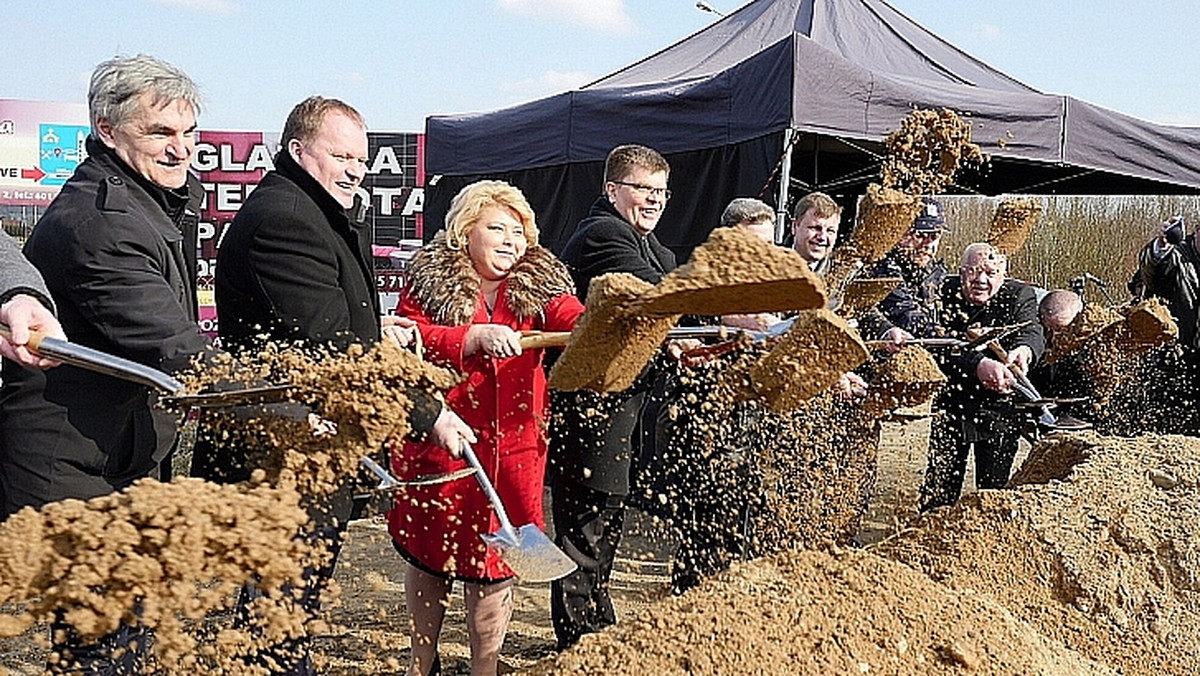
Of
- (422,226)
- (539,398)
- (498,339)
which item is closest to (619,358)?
(498,339)

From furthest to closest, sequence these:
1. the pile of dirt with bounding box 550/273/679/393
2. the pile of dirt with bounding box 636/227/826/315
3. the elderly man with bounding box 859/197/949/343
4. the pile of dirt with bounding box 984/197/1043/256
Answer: the elderly man with bounding box 859/197/949/343
the pile of dirt with bounding box 984/197/1043/256
the pile of dirt with bounding box 550/273/679/393
the pile of dirt with bounding box 636/227/826/315

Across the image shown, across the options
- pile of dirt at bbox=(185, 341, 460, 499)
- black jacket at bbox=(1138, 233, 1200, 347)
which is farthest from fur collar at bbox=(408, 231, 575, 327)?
black jacket at bbox=(1138, 233, 1200, 347)

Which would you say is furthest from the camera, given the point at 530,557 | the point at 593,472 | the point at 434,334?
the point at 593,472

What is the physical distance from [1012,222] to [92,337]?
3328 millimetres

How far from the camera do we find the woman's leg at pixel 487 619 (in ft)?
9.56

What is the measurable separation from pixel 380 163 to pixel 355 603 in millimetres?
5007

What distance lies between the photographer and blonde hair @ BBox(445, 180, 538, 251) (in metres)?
2.98

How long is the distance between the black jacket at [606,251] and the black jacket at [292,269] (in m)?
1.06

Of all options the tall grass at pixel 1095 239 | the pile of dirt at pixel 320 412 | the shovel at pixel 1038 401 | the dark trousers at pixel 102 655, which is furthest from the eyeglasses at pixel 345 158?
the tall grass at pixel 1095 239

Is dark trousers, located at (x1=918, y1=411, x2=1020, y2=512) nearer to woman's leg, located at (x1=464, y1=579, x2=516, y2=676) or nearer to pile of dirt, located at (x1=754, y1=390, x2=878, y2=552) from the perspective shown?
pile of dirt, located at (x1=754, y1=390, x2=878, y2=552)

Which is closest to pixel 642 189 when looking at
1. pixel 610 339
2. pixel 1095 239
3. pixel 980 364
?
pixel 610 339

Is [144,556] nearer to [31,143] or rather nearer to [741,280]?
[741,280]

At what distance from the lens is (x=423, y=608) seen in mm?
2996

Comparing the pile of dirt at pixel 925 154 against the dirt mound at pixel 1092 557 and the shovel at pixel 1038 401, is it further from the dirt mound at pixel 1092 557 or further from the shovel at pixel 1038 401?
the dirt mound at pixel 1092 557
